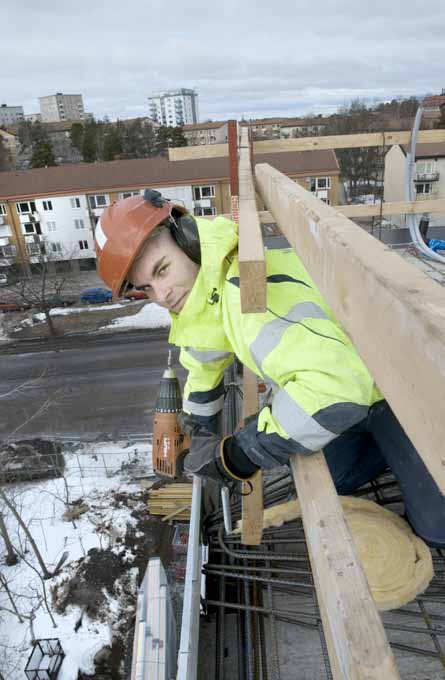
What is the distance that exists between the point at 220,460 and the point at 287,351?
0.84 meters

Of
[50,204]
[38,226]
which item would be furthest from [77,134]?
[38,226]

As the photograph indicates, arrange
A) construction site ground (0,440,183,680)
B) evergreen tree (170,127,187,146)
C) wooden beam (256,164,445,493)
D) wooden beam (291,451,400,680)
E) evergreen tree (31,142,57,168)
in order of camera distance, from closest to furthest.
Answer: wooden beam (256,164,445,493)
wooden beam (291,451,400,680)
construction site ground (0,440,183,680)
evergreen tree (31,142,57,168)
evergreen tree (170,127,187,146)

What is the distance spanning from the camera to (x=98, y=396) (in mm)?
16172

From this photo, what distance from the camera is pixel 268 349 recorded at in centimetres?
190

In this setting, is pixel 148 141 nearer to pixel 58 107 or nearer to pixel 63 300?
pixel 63 300

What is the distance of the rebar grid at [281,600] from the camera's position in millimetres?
2568

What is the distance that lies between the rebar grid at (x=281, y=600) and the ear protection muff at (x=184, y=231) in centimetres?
212

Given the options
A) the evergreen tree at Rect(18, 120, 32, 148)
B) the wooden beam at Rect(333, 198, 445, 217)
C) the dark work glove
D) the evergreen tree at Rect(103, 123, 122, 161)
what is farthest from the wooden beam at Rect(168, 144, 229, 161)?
the evergreen tree at Rect(18, 120, 32, 148)

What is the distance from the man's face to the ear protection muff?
29 millimetres

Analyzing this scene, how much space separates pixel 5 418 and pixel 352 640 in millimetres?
16514

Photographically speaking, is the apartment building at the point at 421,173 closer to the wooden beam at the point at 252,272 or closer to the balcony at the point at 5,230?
the wooden beam at the point at 252,272

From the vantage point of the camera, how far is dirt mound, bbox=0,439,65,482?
41.6 feet

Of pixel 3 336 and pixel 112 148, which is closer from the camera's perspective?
pixel 3 336

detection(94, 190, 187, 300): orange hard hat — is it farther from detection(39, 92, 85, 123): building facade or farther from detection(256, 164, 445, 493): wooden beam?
detection(39, 92, 85, 123): building facade
